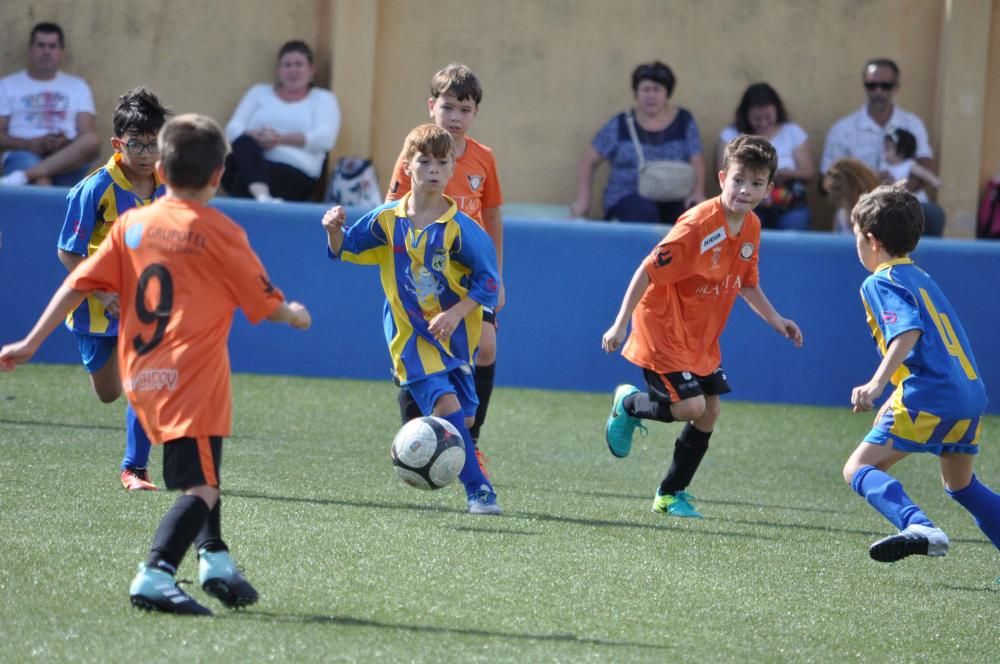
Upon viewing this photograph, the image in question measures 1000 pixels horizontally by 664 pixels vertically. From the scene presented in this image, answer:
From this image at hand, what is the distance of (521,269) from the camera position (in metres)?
10.3

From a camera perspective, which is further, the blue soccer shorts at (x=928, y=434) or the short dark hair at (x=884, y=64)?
the short dark hair at (x=884, y=64)

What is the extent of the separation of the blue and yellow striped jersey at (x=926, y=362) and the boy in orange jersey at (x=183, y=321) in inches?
83.9

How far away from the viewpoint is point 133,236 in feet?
14.0

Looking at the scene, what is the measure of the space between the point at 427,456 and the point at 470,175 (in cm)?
185

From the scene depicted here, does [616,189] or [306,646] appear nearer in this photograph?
[306,646]

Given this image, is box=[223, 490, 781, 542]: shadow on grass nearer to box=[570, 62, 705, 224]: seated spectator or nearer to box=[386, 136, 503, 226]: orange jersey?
box=[386, 136, 503, 226]: orange jersey

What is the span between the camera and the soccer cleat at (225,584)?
4168 millimetres

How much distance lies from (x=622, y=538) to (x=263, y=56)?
25.1ft

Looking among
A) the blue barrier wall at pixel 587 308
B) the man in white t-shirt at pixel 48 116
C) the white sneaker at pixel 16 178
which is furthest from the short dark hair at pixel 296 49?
the white sneaker at pixel 16 178

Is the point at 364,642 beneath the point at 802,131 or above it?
beneath

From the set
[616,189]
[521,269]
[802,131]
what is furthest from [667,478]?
[802,131]

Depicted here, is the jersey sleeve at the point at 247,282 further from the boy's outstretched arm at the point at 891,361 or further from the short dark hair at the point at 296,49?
the short dark hair at the point at 296,49

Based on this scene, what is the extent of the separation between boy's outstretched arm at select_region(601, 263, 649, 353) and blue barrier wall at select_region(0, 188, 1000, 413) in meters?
3.89

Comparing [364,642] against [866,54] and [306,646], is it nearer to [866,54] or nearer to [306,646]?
[306,646]
